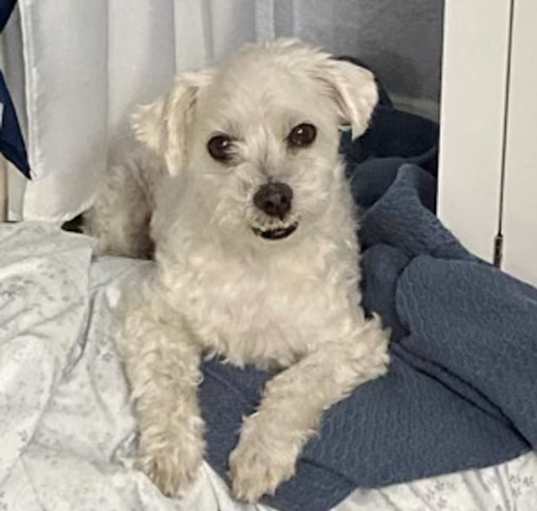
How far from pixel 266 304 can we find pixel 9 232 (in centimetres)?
43

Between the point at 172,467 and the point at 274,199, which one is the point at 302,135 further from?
the point at 172,467

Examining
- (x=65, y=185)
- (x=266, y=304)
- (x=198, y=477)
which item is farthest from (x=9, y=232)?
(x=198, y=477)

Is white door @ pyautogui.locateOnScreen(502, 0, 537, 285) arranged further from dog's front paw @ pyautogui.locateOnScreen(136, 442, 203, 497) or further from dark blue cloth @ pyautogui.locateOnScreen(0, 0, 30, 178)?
dark blue cloth @ pyautogui.locateOnScreen(0, 0, 30, 178)

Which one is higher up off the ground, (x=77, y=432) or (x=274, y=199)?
(x=274, y=199)

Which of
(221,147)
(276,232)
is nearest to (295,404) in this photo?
(276,232)

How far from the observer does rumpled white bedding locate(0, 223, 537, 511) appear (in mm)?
1366

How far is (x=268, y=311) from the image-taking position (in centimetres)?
157

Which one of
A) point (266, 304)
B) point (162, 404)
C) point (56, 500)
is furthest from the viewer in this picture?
point (266, 304)

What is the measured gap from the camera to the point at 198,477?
1401 millimetres

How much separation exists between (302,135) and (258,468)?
0.42 meters

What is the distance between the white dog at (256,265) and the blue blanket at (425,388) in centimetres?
3

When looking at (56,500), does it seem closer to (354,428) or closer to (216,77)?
(354,428)

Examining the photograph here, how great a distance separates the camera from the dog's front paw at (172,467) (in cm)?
137

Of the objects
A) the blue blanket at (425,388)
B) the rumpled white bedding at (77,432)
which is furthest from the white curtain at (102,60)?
the blue blanket at (425,388)
